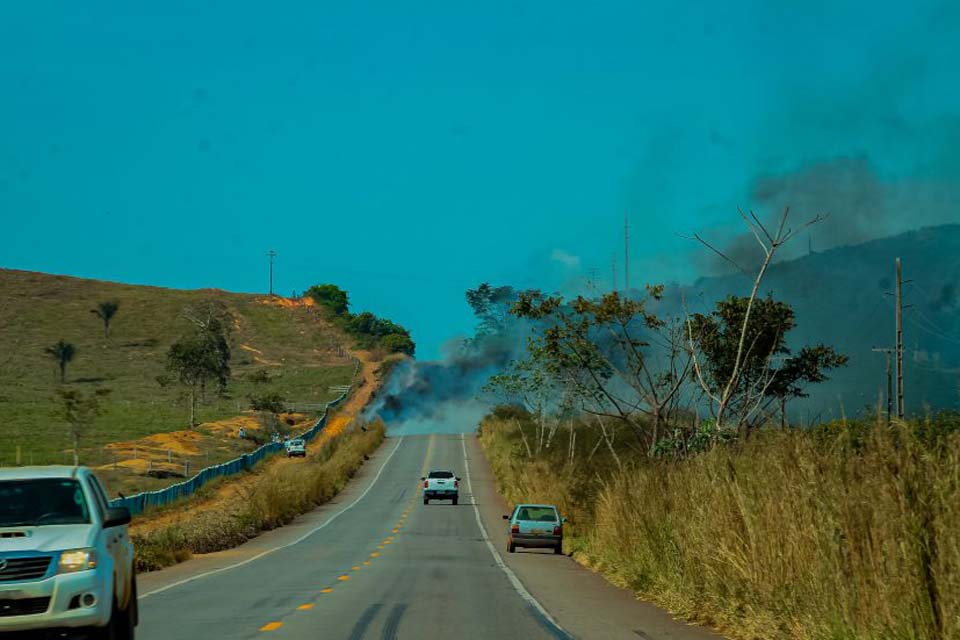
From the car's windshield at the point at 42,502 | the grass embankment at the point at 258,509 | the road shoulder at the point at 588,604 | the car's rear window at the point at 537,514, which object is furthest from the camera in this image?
the car's rear window at the point at 537,514

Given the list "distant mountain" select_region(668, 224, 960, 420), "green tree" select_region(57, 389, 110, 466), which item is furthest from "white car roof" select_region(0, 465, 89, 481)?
"distant mountain" select_region(668, 224, 960, 420)

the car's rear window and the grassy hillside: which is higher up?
the grassy hillside

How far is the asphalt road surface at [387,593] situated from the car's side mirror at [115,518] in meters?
2.30

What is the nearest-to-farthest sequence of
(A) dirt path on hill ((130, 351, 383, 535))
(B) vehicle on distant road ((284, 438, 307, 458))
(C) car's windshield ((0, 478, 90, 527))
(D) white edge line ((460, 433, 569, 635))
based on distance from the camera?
1. (C) car's windshield ((0, 478, 90, 527))
2. (D) white edge line ((460, 433, 569, 635))
3. (A) dirt path on hill ((130, 351, 383, 535))
4. (B) vehicle on distant road ((284, 438, 307, 458))

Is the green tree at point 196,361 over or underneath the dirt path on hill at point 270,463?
over

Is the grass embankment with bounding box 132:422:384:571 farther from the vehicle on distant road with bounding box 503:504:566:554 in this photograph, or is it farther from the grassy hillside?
the grassy hillside

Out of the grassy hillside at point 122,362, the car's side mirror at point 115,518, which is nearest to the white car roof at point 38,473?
the car's side mirror at point 115,518

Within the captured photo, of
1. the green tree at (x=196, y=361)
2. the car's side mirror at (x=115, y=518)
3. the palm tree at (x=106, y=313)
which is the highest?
the palm tree at (x=106, y=313)

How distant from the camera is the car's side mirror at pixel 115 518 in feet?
42.2

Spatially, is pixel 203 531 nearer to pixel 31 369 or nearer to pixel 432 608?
pixel 432 608

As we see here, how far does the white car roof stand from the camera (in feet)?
43.2

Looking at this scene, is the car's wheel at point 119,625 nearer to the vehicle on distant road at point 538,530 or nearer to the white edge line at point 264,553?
the white edge line at point 264,553

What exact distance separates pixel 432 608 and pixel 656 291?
65.3 ft

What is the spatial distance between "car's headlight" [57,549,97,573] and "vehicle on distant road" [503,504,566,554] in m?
26.3
